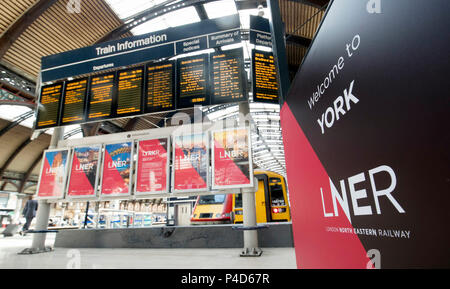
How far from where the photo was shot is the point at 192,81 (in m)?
3.91

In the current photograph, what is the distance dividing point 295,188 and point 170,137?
2849 millimetres

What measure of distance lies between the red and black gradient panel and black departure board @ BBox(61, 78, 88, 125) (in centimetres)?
447

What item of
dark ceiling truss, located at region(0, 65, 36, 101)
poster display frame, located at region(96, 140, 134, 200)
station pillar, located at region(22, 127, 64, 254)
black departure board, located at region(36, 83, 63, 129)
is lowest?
station pillar, located at region(22, 127, 64, 254)

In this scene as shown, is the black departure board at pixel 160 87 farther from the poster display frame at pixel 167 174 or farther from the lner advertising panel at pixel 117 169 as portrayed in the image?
the lner advertising panel at pixel 117 169

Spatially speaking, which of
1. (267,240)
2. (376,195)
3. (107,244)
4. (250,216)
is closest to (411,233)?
(376,195)

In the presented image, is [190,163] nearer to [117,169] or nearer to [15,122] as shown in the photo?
[117,169]

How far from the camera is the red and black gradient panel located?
1.28 feet

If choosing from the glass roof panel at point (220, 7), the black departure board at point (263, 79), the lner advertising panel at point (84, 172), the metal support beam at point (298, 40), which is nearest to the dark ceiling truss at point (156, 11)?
the glass roof panel at point (220, 7)

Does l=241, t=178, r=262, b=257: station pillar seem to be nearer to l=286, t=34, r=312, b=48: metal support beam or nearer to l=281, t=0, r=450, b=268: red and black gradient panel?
l=281, t=0, r=450, b=268: red and black gradient panel

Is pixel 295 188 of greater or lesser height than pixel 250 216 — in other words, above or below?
above

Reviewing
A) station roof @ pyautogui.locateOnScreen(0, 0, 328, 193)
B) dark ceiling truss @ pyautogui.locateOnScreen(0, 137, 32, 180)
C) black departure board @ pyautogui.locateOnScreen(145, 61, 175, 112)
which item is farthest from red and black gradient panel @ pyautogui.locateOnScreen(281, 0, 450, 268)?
dark ceiling truss @ pyautogui.locateOnScreen(0, 137, 32, 180)

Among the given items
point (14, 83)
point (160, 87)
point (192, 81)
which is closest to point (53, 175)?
point (160, 87)
